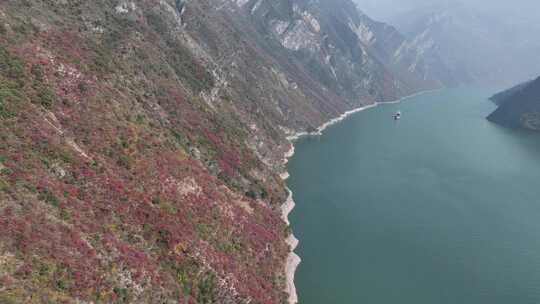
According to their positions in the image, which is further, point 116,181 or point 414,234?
point 414,234

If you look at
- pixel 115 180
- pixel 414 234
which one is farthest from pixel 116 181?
pixel 414 234

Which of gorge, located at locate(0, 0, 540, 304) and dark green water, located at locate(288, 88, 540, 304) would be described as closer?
gorge, located at locate(0, 0, 540, 304)

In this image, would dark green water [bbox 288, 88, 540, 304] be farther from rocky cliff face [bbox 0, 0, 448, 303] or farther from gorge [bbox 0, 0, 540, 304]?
rocky cliff face [bbox 0, 0, 448, 303]

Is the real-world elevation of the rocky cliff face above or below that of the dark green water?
below

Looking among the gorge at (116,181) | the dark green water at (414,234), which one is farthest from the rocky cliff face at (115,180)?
the dark green water at (414,234)

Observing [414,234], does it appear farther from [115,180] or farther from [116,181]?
[115,180]

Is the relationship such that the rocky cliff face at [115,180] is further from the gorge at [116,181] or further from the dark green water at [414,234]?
the dark green water at [414,234]

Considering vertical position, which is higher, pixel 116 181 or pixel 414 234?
pixel 414 234

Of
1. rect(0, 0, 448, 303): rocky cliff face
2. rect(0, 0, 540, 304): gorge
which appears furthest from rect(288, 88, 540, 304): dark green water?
rect(0, 0, 448, 303): rocky cliff face
